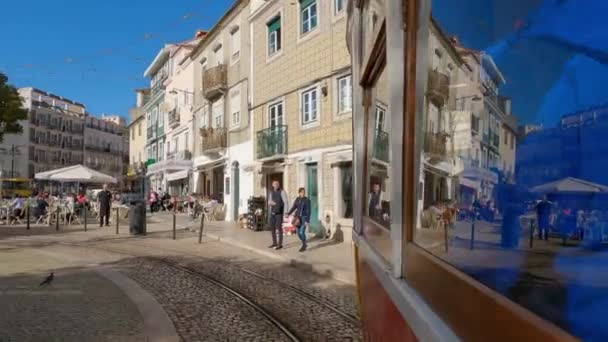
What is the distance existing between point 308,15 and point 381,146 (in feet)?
52.8

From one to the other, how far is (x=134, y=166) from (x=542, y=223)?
5630 cm

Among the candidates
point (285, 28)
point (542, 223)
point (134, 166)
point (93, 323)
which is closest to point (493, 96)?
point (542, 223)

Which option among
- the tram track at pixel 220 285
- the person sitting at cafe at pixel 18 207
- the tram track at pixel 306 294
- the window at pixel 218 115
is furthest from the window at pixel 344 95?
the person sitting at cafe at pixel 18 207

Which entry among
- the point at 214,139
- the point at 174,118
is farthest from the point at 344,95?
the point at 174,118

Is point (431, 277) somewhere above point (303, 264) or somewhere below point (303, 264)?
above

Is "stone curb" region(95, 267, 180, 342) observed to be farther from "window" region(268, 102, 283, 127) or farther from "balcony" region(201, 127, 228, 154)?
"balcony" region(201, 127, 228, 154)

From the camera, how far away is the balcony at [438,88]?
4.99 feet

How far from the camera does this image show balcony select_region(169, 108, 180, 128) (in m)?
36.4

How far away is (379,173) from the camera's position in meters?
2.50

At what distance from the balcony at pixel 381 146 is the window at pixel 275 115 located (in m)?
16.9

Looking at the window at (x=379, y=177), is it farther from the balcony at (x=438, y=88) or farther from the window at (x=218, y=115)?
the window at (x=218, y=115)

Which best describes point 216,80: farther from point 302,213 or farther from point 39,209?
point 302,213

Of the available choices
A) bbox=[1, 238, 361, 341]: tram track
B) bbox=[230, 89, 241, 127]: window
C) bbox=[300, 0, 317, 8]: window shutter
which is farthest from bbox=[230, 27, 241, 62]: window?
bbox=[1, 238, 361, 341]: tram track

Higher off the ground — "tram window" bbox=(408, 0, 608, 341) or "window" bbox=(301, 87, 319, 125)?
"window" bbox=(301, 87, 319, 125)
